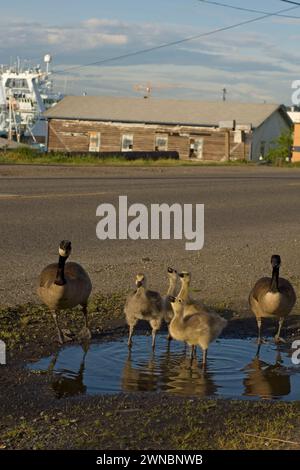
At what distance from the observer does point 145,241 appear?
14.9 meters

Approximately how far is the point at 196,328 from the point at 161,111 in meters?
63.7

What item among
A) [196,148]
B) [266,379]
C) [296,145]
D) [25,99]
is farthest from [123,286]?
[25,99]

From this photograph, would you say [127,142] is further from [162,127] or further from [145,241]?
[145,241]

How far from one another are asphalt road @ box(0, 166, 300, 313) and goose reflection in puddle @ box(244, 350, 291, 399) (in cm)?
212

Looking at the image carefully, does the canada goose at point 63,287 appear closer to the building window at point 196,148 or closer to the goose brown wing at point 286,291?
the goose brown wing at point 286,291

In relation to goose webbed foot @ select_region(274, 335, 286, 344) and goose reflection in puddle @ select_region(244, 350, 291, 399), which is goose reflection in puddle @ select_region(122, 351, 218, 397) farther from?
goose webbed foot @ select_region(274, 335, 286, 344)

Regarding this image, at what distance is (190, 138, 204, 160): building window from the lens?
6812 centimetres

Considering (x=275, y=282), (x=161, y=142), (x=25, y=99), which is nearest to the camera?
(x=275, y=282)

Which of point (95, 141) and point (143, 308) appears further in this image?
point (95, 141)

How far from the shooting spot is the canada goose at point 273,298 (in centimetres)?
863

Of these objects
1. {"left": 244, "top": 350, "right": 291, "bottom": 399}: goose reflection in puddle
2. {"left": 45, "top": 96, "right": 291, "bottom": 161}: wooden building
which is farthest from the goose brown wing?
{"left": 45, "top": 96, "right": 291, "bottom": 161}: wooden building

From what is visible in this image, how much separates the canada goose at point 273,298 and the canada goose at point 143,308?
951mm

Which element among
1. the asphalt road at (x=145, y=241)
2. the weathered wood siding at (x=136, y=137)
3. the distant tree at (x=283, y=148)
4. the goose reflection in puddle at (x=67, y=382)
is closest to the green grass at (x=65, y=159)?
the asphalt road at (x=145, y=241)

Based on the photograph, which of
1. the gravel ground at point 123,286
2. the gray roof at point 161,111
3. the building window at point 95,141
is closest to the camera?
the gravel ground at point 123,286
